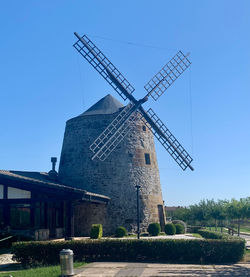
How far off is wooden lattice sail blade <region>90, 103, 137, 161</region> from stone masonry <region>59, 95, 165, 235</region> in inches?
21.1

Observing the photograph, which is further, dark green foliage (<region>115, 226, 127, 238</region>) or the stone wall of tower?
the stone wall of tower

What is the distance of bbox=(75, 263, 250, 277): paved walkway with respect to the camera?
38.5 ft

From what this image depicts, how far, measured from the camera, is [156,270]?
12.5 m

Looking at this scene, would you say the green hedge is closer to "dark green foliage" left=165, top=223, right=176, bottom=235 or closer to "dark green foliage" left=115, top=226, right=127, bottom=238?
"dark green foliage" left=115, top=226, right=127, bottom=238

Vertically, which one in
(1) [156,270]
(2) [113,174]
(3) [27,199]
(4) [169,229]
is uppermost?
(2) [113,174]

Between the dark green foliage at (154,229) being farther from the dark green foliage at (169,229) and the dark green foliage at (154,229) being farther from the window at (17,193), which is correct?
the window at (17,193)

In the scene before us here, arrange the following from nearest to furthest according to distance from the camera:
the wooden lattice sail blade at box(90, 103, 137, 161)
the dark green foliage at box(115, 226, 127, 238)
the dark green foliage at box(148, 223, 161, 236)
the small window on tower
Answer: the dark green foliage at box(115, 226, 127, 238) → the wooden lattice sail blade at box(90, 103, 137, 161) → the dark green foliage at box(148, 223, 161, 236) → the small window on tower

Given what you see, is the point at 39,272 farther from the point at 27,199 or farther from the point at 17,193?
the point at 17,193

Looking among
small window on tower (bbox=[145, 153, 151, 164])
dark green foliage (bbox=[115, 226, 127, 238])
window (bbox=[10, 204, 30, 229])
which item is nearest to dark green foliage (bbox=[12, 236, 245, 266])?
window (bbox=[10, 204, 30, 229])

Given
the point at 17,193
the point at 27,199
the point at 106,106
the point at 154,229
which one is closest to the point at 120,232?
the point at 154,229

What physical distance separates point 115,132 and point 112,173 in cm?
311

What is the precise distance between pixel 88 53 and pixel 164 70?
6075 mm

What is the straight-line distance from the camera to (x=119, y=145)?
87.5ft

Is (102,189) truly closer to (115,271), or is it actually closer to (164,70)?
(164,70)
